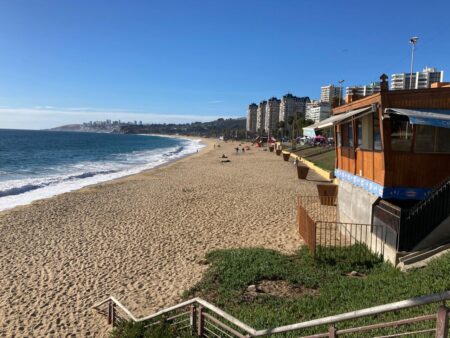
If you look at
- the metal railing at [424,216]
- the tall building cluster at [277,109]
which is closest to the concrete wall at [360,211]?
the metal railing at [424,216]

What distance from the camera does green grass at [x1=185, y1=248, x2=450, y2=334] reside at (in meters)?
6.52

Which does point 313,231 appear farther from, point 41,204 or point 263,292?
point 41,204

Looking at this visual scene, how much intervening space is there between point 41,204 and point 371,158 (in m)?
18.1

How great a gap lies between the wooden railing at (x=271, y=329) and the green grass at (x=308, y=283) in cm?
68

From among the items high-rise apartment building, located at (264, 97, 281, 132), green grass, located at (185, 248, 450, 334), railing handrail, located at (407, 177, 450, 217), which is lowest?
green grass, located at (185, 248, 450, 334)

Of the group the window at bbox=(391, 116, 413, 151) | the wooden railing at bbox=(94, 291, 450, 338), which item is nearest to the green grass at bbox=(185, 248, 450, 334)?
the wooden railing at bbox=(94, 291, 450, 338)

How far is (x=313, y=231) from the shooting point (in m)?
10.4

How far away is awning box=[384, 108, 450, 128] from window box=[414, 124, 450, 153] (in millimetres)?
399

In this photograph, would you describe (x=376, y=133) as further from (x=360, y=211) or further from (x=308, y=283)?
(x=308, y=283)

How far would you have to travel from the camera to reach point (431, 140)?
9172 mm

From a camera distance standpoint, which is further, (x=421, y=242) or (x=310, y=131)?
(x=310, y=131)

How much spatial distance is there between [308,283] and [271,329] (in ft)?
15.9

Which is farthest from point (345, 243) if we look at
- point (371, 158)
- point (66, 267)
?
point (66, 267)

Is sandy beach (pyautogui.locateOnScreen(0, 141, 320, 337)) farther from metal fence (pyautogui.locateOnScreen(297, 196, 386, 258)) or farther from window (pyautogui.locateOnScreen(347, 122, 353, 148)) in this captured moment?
window (pyautogui.locateOnScreen(347, 122, 353, 148))
